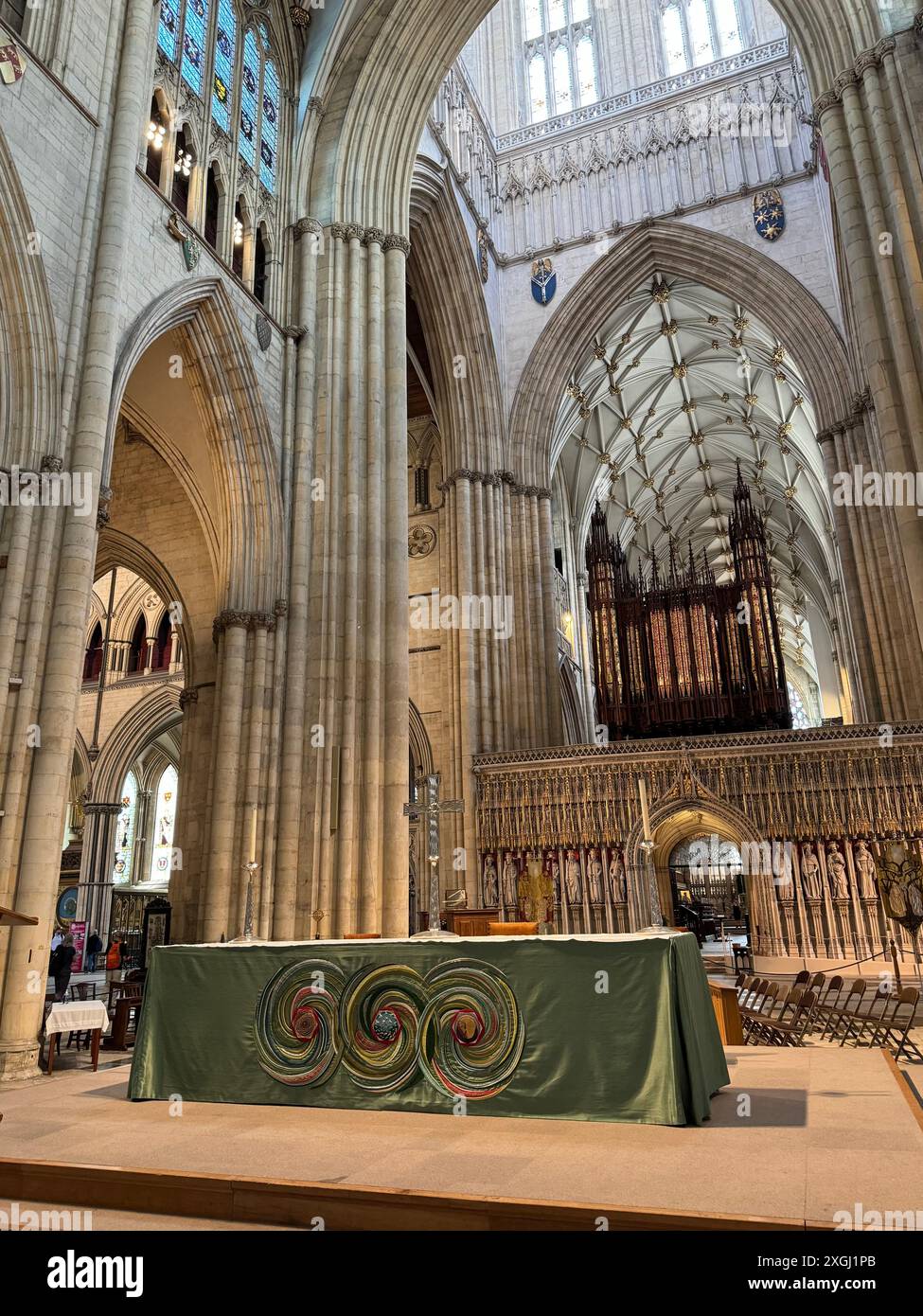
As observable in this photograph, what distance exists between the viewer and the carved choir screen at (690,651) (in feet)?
75.8

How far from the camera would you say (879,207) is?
12562 mm

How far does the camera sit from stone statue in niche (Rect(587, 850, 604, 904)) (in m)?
16.5

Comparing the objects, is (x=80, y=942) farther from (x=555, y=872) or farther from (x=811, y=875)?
(x=811, y=875)

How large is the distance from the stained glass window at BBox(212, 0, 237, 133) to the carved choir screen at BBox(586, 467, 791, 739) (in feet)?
50.8

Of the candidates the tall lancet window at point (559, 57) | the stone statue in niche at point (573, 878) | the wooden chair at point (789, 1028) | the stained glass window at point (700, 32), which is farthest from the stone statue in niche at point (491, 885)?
the stained glass window at point (700, 32)

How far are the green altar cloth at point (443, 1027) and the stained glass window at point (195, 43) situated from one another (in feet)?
41.6

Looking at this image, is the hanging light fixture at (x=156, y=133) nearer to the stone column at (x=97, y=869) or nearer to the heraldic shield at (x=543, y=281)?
the heraldic shield at (x=543, y=281)

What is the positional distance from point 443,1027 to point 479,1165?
3.78 feet

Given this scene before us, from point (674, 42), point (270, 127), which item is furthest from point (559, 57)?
point (270, 127)

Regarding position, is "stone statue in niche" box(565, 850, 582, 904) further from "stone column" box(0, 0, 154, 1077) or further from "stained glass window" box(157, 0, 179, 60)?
"stained glass window" box(157, 0, 179, 60)

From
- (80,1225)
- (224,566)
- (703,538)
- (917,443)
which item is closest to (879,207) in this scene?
(917,443)

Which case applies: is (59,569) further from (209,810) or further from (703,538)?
(703,538)

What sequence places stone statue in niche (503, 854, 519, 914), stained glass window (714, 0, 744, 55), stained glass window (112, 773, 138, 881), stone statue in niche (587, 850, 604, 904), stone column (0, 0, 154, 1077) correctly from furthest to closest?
stained glass window (112, 773, 138, 881) < stained glass window (714, 0, 744, 55) < stone statue in niche (503, 854, 519, 914) < stone statue in niche (587, 850, 604, 904) < stone column (0, 0, 154, 1077)

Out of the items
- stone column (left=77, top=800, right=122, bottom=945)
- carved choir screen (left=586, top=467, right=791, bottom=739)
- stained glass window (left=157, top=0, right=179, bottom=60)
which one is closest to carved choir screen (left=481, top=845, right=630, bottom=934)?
carved choir screen (left=586, top=467, right=791, bottom=739)
